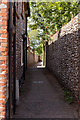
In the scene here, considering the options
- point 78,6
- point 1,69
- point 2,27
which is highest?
point 78,6

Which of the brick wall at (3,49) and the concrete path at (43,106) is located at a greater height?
the brick wall at (3,49)

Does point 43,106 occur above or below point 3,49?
below

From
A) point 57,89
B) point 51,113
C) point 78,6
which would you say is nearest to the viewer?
point 51,113

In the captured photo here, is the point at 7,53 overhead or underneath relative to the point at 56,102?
overhead

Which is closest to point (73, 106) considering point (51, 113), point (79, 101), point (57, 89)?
point (79, 101)

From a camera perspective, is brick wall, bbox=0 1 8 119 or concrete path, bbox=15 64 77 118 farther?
concrete path, bbox=15 64 77 118

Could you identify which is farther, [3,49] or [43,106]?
[43,106]

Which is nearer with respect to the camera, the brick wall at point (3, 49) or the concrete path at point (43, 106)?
the brick wall at point (3, 49)

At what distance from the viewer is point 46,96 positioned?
652 cm

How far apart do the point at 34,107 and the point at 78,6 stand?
12089 millimetres

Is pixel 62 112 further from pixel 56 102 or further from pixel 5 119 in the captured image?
pixel 5 119

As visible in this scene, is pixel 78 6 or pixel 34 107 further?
pixel 78 6

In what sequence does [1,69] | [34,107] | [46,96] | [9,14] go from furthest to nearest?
[46,96]
[34,107]
[9,14]
[1,69]

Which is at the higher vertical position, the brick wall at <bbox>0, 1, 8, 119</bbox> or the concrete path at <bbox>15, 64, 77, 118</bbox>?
the brick wall at <bbox>0, 1, 8, 119</bbox>
